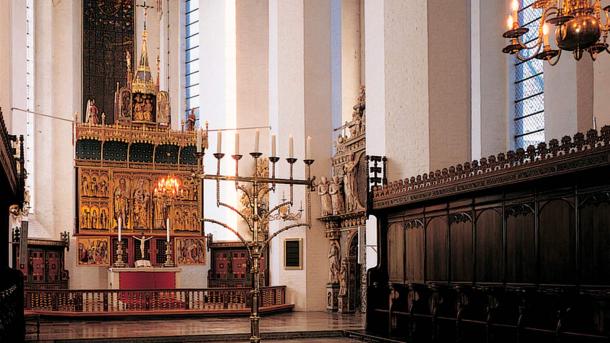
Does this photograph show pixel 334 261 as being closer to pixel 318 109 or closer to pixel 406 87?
pixel 318 109

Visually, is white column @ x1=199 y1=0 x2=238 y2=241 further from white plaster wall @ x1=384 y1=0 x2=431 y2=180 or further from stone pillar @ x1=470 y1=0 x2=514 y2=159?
white plaster wall @ x1=384 y1=0 x2=431 y2=180

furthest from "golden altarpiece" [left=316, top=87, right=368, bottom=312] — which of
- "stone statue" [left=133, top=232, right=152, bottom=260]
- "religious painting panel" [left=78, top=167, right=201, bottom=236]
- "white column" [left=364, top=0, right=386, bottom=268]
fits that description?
"stone statue" [left=133, top=232, right=152, bottom=260]

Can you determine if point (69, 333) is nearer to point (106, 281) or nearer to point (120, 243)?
point (120, 243)

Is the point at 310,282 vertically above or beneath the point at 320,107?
beneath

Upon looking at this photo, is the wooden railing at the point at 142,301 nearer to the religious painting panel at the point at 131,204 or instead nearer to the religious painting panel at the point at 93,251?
the religious painting panel at the point at 93,251

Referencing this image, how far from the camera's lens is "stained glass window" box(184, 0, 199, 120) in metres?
30.7

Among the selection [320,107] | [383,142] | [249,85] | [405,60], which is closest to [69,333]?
[383,142]

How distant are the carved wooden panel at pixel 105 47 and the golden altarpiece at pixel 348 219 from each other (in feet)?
36.9

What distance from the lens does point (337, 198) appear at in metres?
20.9

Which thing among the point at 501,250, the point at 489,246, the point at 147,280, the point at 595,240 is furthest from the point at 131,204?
the point at 595,240

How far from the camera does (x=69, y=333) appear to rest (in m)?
14.7

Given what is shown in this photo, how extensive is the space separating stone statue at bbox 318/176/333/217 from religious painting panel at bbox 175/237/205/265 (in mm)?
4888

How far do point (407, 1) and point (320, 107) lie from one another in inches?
244

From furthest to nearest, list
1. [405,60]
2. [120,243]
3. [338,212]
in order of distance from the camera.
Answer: [120,243]
[338,212]
[405,60]
